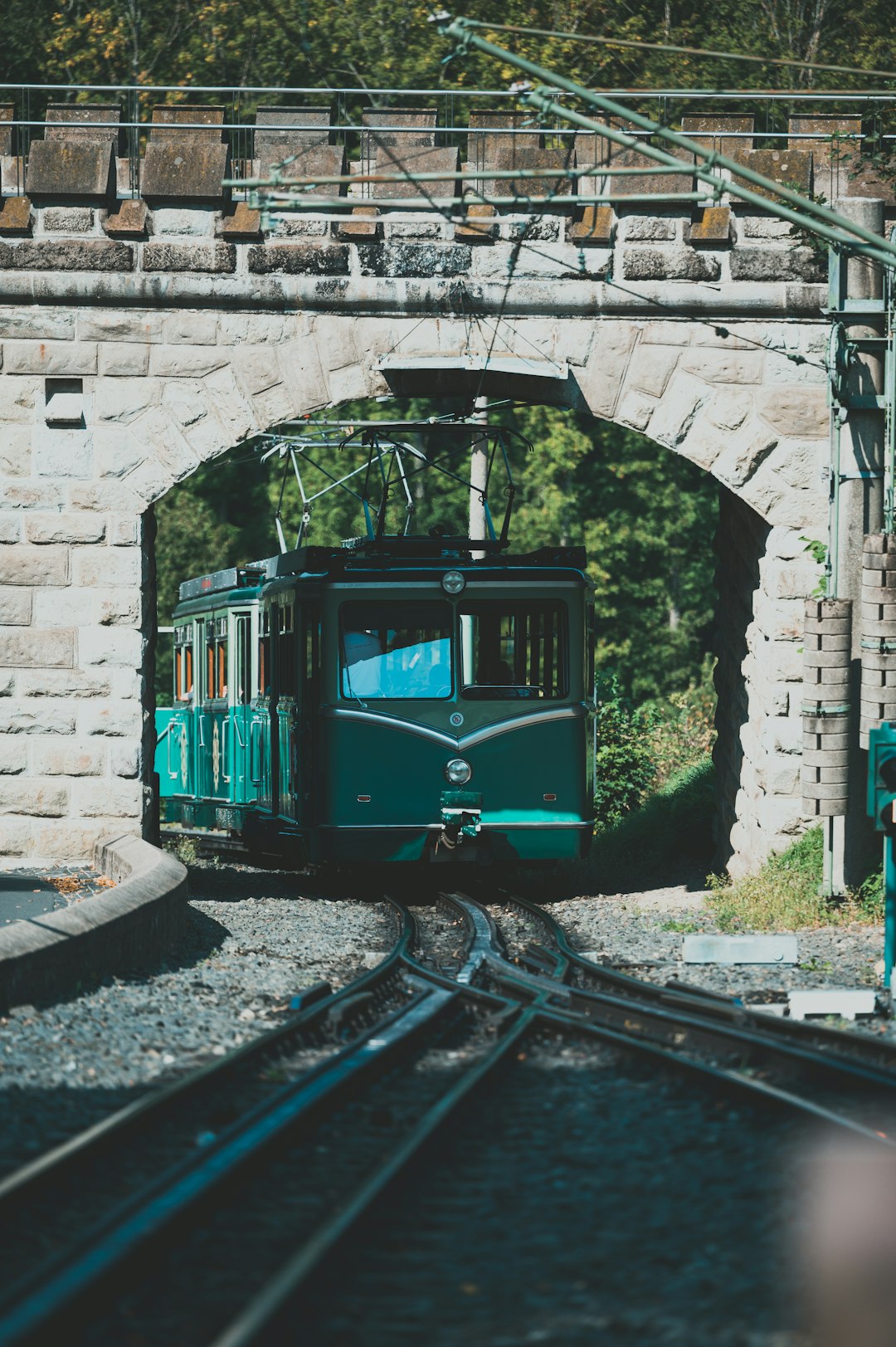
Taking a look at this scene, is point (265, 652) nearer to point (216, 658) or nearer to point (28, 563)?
point (216, 658)

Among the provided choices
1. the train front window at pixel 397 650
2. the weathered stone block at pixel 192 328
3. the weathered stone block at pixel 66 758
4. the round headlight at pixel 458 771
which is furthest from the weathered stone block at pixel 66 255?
the round headlight at pixel 458 771

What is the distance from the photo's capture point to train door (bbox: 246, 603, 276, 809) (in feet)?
56.9

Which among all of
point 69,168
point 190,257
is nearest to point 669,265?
point 190,257

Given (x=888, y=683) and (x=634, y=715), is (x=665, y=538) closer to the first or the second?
(x=634, y=715)

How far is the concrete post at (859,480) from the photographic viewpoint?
1395cm

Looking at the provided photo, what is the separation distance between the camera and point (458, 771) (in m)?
15.2

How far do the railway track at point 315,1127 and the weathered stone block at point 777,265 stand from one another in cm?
640

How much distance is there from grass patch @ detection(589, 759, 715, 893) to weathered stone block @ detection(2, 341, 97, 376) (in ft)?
22.7

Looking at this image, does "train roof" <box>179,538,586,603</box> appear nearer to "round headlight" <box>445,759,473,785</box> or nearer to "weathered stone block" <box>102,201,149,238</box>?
"round headlight" <box>445,759,473,785</box>

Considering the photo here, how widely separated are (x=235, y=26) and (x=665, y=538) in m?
14.4

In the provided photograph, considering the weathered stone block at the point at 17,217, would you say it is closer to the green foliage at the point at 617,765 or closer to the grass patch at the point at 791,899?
the grass patch at the point at 791,899

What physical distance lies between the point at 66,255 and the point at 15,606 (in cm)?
286

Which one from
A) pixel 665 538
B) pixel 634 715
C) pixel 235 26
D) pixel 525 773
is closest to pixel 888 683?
pixel 525 773

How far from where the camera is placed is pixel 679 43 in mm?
36969
